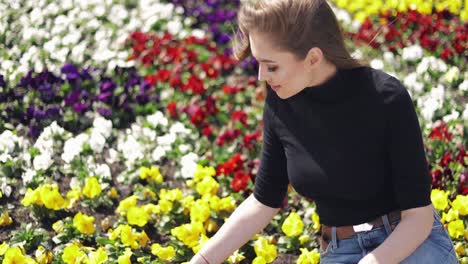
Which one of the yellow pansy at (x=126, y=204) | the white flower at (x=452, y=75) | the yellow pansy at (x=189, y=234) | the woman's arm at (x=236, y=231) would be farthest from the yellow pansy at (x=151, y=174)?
the white flower at (x=452, y=75)

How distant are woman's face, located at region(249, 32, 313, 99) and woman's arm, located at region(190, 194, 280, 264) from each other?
50cm

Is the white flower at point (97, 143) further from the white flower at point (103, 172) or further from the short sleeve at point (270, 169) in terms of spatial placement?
the short sleeve at point (270, 169)

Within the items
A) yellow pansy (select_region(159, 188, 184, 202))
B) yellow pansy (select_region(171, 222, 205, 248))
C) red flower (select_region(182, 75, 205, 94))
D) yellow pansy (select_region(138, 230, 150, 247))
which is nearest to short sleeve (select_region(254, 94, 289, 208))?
yellow pansy (select_region(171, 222, 205, 248))

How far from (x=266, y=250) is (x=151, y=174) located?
3.17ft

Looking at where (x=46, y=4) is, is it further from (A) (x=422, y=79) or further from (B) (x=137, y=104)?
(A) (x=422, y=79)

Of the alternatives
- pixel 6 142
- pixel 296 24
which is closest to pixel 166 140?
pixel 6 142

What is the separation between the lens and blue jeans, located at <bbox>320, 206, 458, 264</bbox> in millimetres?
2459

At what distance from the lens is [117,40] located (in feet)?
18.6

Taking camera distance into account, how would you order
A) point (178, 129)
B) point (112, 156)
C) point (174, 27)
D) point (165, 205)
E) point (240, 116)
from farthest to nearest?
1. point (174, 27)
2. point (240, 116)
3. point (178, 129)
4. point (112, 156)
5. point (165, 205)

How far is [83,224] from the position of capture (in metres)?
3.46

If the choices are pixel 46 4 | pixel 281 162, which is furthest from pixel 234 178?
pixel 46 4

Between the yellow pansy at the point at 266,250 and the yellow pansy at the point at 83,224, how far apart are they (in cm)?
78

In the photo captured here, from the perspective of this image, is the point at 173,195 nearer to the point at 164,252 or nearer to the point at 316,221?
the point at 164,252

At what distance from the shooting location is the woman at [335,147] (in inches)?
92.3
